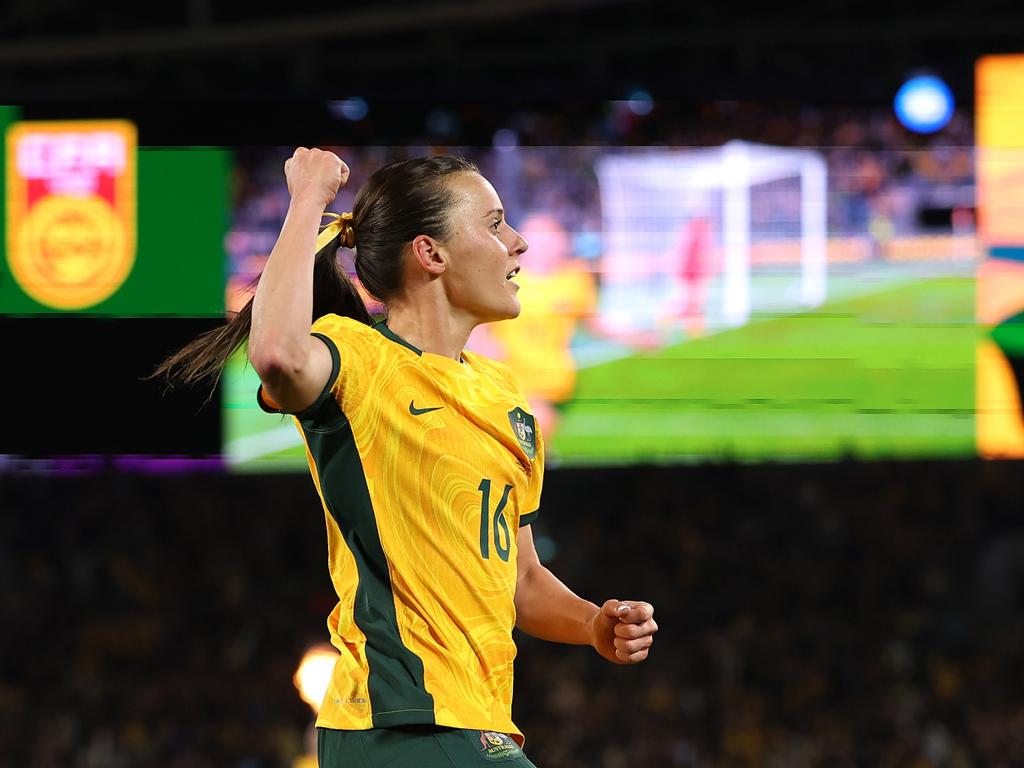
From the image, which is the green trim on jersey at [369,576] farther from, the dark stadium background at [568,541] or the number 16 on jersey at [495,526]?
the dark stadium background at [568,541]

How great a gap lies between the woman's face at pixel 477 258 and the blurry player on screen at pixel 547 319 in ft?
18.3

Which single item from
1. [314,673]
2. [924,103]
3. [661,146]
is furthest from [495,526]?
[924,103]

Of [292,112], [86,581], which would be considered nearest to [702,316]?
[292,112]

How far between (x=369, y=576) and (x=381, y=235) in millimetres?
591

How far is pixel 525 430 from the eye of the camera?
265 cm

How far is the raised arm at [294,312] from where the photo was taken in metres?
2.19

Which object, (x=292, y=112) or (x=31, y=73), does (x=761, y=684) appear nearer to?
(x=292, y=112)

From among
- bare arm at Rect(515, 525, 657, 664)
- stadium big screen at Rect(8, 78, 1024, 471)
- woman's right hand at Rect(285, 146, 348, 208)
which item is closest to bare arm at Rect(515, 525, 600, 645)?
bare arm at Rect(515, 525, 657, 664)

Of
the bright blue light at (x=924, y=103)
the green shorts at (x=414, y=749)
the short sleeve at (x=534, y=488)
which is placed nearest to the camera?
the green shorts at (x=414, y=749)

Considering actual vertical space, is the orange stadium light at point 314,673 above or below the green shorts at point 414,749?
below

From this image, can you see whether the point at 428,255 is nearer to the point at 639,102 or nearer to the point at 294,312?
the point at 294,312

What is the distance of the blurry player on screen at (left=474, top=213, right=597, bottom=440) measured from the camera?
27.0 feet

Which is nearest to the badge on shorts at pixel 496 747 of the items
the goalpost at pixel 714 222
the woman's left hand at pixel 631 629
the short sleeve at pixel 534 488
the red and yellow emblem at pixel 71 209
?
the woman's left hand at pixel 631 629

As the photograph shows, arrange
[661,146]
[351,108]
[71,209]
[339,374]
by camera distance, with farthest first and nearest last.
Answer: [661,146], [71,209], [351,108], [339,374]
